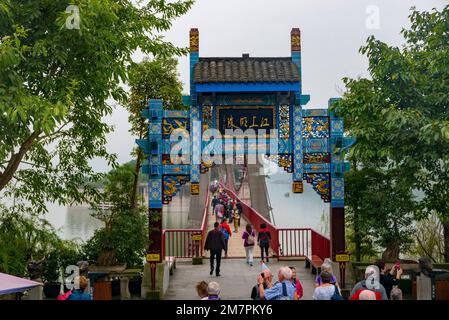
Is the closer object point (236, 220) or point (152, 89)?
point (152, 89)

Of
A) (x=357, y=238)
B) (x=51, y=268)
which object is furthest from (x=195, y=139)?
(x=357, y=238)

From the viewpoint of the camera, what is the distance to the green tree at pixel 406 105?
35.2ft

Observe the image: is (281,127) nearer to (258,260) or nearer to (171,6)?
(171,6)

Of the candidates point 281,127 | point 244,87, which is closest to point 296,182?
point 281,127

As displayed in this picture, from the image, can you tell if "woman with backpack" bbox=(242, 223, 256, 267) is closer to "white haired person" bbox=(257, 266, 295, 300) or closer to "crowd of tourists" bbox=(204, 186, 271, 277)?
"crowd of tourists" bbox=(204, 186, 271, 277)

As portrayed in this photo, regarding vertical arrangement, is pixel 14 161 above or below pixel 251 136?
below

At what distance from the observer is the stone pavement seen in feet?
42.6

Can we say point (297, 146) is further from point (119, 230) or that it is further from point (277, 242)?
point (119, 230)

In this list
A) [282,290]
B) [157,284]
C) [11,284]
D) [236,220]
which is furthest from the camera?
[236,220]

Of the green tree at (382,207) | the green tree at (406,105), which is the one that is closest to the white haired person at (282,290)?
the green tree at (406,105)

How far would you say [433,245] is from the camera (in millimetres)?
19469

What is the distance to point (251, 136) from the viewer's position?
1409cm

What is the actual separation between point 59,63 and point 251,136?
5.51 m

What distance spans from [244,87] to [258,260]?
6.32 metres
